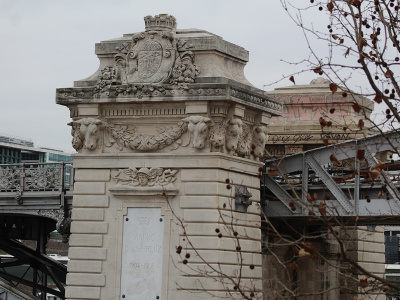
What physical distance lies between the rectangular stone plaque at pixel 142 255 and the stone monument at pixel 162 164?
0.03 meters

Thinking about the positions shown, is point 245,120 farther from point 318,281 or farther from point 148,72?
point 318,281

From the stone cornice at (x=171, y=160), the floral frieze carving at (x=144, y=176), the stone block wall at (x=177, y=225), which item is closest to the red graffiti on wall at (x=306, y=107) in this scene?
the stone cornice at (x=171, y=160)

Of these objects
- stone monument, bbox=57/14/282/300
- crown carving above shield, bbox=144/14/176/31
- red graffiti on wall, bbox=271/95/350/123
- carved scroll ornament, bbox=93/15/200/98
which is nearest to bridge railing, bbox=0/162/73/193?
red graffiti on wall, bbox=271/95/350/123

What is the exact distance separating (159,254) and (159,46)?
18.3 feet

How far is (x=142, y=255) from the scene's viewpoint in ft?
90.5

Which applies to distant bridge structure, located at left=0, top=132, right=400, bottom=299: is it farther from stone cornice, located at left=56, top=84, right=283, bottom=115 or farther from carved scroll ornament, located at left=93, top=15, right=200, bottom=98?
carved scroll ornament, located at left=93, top=15, right=200, bottom=98

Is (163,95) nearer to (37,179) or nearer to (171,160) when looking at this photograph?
(171,160)

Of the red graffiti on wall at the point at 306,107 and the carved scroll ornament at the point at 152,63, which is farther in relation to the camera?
the red graffiti on wall at the point at 306,107

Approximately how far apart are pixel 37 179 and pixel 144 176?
11.5 meters

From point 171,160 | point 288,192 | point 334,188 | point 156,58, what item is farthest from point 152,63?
point 288,192

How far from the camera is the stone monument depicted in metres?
27.1

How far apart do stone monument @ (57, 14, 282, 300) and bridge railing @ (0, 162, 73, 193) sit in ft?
28.7

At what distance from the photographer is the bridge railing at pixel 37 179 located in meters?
37.3

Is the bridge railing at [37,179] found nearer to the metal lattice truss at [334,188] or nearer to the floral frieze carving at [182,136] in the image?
the floral frieze carving at [182,136]
